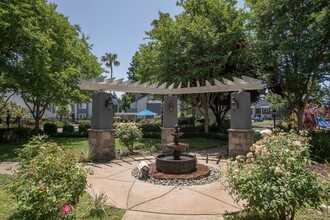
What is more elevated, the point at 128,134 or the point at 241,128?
the point at 241,128

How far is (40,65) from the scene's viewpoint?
442 inches

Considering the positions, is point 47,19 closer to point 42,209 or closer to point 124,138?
point 124,138

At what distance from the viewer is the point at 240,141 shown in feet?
27.8

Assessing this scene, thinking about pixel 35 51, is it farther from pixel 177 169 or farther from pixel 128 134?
pixel 177 169

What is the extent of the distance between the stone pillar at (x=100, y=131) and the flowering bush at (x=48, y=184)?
432 cm

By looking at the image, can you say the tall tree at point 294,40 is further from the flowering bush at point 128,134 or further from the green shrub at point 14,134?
the green shrub at point 14,134

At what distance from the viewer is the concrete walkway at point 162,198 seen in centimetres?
397

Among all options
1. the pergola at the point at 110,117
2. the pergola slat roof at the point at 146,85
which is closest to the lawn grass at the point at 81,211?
the pergola at the point at 110,117

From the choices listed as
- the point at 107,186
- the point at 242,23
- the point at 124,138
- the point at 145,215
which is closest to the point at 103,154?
the point at 124,138

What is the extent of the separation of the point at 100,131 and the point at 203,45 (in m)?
7.99

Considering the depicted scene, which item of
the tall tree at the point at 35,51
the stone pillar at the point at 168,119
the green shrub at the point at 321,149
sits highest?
the tall tree at the point at 35,51

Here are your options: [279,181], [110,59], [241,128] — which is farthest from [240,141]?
[110,59]

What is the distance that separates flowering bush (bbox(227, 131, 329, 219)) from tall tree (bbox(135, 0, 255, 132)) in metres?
9.58

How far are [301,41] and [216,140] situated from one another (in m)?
7.44
